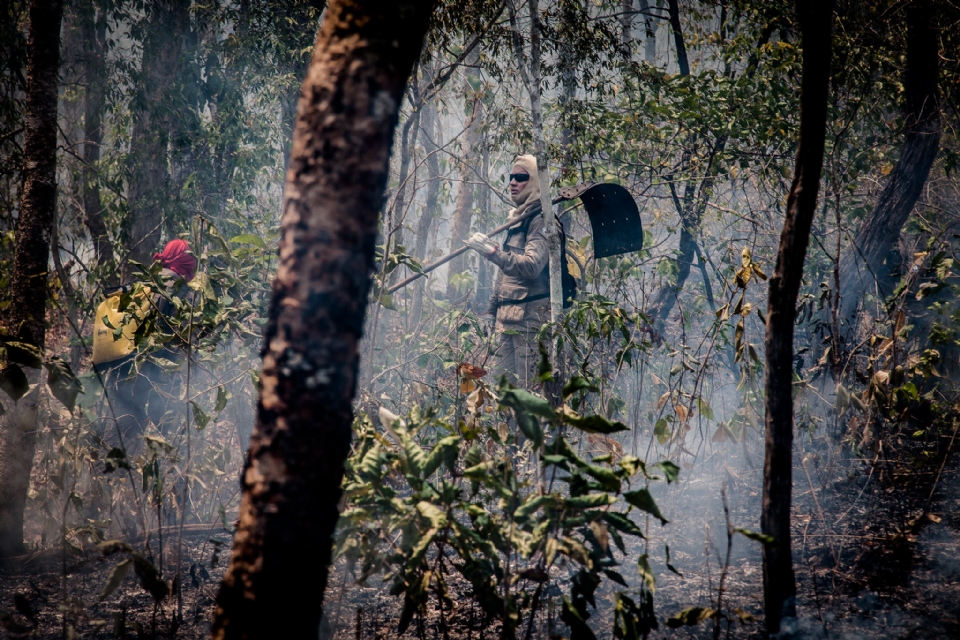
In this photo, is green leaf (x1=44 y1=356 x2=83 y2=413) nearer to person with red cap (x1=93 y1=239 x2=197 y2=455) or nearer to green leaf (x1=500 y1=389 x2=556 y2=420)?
person with red cap (x1=93 y1=239 x2=197 y2=455)

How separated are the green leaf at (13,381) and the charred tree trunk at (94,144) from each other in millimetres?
2974

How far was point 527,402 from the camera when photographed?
165 centimetres

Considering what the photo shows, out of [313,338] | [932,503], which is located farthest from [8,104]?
[932,503]

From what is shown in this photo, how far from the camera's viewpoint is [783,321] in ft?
6.16

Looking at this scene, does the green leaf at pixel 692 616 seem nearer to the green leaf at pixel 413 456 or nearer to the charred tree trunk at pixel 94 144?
the green leaf at pixel 413 456

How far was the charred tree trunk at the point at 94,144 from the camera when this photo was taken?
513cm

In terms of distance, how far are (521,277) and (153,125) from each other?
4.72m

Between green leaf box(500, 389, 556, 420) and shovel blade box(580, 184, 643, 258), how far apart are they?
2601 millimetres

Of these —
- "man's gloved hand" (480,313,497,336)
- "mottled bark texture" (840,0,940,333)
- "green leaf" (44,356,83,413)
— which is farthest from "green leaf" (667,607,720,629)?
"mottled bark texture" (840,0,940,333)

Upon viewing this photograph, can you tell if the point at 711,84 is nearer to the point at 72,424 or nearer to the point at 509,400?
the point at 509,400

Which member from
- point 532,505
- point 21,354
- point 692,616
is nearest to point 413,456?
point 532,505

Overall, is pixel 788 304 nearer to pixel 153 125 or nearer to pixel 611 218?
pixel 611 218

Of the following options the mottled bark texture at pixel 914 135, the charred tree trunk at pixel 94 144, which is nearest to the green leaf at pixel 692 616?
→ the mottled bark texture at pixel 914 135

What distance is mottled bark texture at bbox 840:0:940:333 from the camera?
472 centimetres
